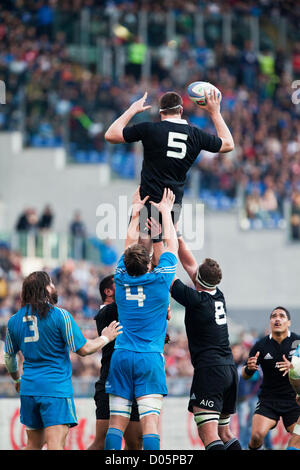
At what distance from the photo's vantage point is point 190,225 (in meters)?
25.9

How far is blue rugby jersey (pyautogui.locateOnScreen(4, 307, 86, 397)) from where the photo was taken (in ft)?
30.5

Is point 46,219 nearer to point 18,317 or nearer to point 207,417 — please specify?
point 207,417

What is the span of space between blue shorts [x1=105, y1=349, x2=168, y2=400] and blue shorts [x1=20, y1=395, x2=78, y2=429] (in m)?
0.50

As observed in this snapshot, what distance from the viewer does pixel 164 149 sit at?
10.5 metres

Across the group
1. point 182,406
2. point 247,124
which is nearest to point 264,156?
point 247,124

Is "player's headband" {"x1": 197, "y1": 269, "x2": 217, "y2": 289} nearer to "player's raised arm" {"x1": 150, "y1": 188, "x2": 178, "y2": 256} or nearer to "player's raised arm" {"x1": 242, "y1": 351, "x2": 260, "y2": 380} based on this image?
"player's raised arm" {"x1": 150, "y1": 188, "x2": 178, "y2": 256}

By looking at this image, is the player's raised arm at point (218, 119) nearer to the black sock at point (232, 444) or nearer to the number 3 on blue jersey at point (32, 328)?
the number 3 on blue jersey at point (32, 328)

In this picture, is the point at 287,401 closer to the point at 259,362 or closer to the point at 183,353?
the point at 259,362

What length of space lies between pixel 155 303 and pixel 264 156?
19.8 m

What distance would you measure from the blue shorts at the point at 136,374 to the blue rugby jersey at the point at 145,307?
0.08 m

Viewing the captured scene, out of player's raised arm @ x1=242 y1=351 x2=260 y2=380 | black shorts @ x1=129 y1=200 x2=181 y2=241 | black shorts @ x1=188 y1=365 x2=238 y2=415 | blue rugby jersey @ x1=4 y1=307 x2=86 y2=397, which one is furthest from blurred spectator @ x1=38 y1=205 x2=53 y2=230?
blue rugby jersey @ x1=4 y1=307 x2=86 y2=397

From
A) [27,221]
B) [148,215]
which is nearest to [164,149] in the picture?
[148,215]

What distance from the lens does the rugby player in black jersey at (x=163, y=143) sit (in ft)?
34.2

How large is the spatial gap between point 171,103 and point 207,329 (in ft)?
7.87
